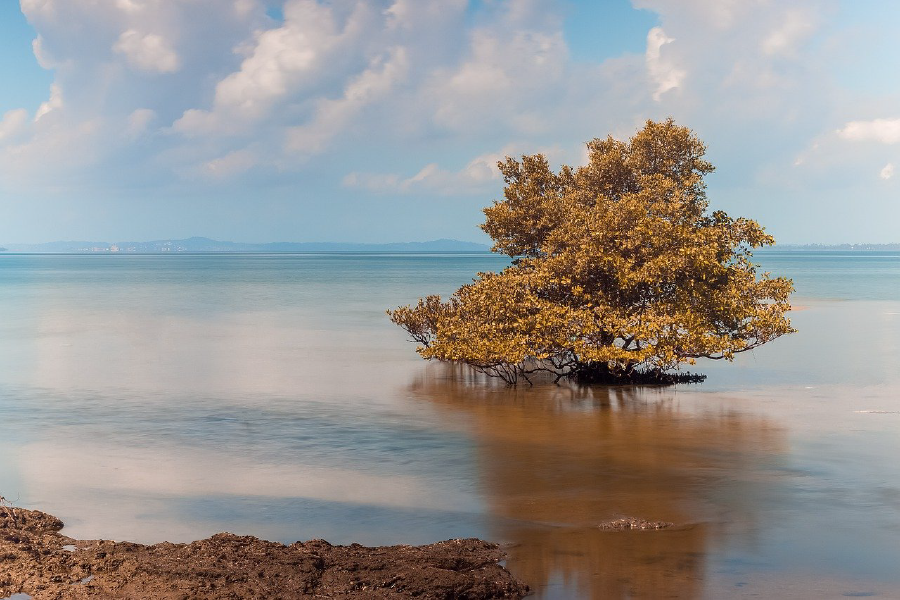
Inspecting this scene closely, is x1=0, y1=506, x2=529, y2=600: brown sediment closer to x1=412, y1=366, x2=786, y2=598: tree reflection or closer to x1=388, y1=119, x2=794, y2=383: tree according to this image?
x1=412, y1=366, x2=786, y2=598: tree reflection

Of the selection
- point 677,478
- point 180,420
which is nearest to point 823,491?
point 677,478

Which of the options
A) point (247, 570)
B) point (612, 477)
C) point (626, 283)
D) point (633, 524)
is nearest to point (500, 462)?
point (612, 477)

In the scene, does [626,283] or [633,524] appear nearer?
[633,524]

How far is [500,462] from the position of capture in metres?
17.2

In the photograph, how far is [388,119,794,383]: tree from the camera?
24.2 metres

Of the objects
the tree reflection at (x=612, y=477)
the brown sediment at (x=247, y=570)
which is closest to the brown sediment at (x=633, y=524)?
the tree reflection at (x=612, y=477)

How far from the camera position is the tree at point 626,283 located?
24188mm

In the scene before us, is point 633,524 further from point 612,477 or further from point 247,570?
point 247,570

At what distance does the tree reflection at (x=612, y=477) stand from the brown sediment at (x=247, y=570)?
0.85 meters

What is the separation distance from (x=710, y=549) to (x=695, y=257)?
13239 mm

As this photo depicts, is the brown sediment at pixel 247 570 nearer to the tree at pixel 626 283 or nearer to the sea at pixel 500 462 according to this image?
the sea at pixel 500 462

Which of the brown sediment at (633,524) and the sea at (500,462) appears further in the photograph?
the brown sediment at (633,524)

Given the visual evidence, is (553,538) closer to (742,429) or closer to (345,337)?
(742,429)

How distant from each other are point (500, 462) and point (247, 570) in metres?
7.57
